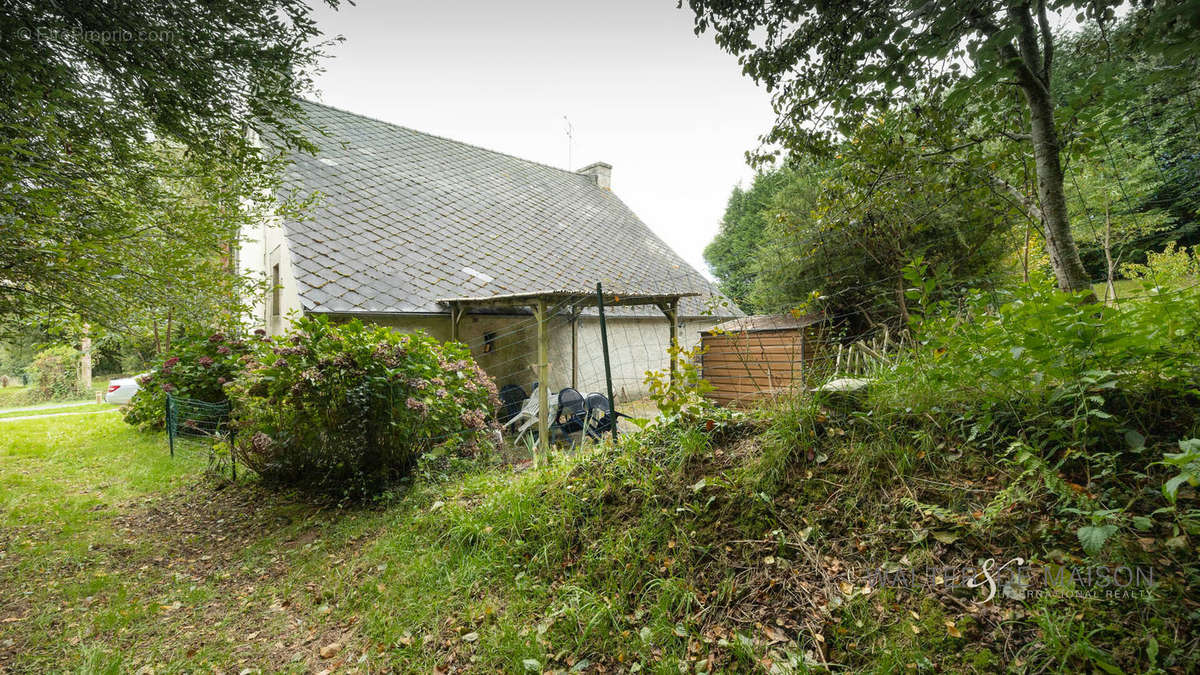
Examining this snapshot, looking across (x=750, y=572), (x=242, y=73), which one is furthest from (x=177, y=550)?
(x=750, y=572)

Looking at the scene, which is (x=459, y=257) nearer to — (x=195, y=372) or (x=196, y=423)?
(x=195, y=372)

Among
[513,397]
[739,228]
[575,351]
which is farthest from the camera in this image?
[739,228]

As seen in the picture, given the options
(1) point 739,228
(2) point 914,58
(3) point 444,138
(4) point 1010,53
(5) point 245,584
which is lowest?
(5) point 245,584

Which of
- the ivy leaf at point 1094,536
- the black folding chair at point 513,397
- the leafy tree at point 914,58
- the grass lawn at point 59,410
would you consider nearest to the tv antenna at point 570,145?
the black folding chair at point 513,397

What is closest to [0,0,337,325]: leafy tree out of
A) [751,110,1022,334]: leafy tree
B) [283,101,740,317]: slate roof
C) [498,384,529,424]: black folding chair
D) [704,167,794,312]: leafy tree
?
[283,101,740,317]: slate roof

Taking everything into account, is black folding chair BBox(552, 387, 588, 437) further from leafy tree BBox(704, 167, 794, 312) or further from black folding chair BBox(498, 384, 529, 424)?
leafy tree BBox(704, 167, 794, 312)

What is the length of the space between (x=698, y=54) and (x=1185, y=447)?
4.22 metres

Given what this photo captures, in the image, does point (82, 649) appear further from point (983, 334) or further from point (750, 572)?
point (983, 334)

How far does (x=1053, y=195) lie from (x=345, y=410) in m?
5.61

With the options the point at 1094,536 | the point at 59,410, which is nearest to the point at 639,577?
the point at 1094,536

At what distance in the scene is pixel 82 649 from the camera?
266cm

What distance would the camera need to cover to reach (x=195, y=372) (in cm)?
779

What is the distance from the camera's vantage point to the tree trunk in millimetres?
3020

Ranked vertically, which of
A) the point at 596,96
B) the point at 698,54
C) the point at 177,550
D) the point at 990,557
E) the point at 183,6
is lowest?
the point at 177,550
